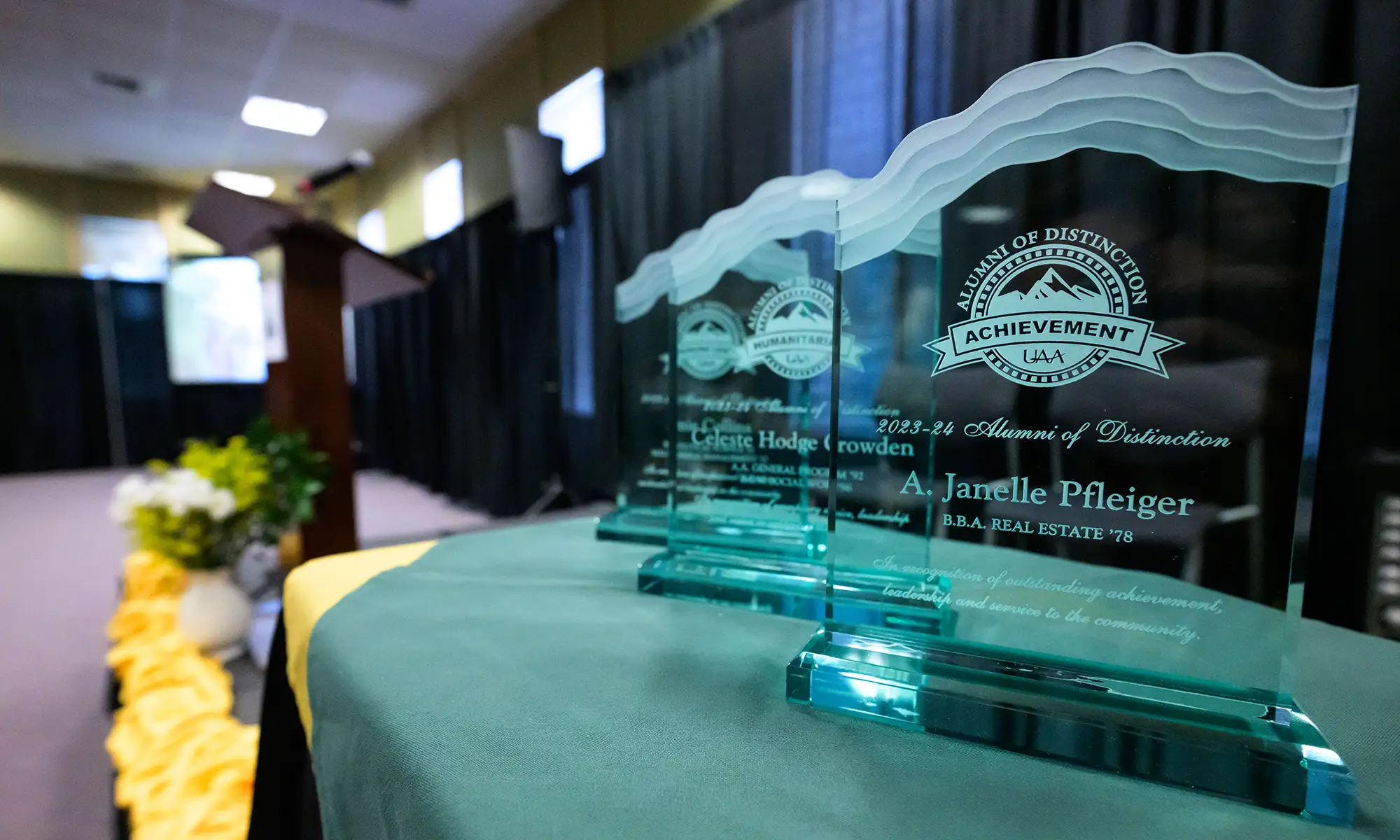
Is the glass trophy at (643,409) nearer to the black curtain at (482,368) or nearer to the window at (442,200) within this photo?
the black curtain at (482,368)

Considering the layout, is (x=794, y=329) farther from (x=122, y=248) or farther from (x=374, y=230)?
(x=122, y=248)

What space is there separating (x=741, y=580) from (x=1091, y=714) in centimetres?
30

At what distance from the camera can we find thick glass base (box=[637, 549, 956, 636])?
0.56m

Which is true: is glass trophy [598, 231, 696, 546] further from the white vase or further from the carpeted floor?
the carpeted floor

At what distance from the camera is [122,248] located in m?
6.57

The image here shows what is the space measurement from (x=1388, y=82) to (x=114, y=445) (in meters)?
9.29

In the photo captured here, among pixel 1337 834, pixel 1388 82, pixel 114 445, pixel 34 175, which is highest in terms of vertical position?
pixel 34 175

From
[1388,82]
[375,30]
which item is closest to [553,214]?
[375,30]

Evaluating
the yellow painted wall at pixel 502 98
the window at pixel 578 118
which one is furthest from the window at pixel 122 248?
the window at pixel 578 118

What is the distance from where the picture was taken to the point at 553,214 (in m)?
3.54

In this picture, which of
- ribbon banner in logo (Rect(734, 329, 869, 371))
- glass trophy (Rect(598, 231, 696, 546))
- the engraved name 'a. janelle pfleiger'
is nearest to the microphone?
glass trophy (Rect(598, 231, 696, 546))

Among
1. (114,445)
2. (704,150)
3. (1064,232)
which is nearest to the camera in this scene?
Result: (1064,232)

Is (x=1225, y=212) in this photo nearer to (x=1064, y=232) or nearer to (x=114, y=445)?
(x=1064, y=232)

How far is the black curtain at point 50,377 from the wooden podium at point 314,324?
21.2 ft
